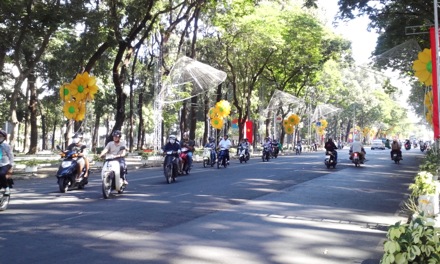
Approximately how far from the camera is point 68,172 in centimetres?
1227

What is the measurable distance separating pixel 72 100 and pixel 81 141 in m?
10.3

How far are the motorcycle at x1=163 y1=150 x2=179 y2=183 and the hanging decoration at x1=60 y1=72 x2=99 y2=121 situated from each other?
8180 millimetres

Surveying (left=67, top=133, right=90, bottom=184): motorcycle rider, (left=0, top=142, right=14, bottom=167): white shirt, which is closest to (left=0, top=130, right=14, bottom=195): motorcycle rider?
(left=0, top=142, right=14, bottom=167): white shirt

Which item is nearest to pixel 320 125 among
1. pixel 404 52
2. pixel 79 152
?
pixel 404 52

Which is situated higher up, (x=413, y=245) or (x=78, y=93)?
(x=78, y=93)

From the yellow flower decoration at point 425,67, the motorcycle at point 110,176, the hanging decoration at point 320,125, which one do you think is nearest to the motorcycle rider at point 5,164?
the motorcycle at point 110,176

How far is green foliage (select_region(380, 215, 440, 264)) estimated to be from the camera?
11.4 feet

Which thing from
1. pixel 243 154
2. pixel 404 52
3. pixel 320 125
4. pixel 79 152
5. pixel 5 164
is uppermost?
pixel 404 52

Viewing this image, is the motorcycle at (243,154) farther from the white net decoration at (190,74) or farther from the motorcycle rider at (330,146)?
the motorcycle rider at (330,146)

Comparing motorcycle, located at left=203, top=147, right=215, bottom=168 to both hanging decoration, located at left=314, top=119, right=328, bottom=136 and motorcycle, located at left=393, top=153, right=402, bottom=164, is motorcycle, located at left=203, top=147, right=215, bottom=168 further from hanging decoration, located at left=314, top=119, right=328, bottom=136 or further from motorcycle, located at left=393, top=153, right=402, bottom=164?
hanging decoration, located at left=314, top=119, right=328, bottom=136

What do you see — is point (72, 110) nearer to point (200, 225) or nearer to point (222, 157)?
point (222, 157)

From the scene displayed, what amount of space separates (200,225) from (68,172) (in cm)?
586

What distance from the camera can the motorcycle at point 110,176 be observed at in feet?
36.6

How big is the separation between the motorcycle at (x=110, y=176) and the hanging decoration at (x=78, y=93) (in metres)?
10.9
